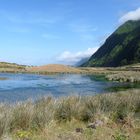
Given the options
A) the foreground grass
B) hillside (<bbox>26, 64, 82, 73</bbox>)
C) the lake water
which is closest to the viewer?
the foreground grass

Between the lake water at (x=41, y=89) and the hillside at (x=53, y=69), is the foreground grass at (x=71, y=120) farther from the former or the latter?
the hillside at (x=53, y=69)

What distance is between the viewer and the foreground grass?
10.2 m

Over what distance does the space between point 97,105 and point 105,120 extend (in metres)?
1.08

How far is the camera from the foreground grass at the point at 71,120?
33.5 ft

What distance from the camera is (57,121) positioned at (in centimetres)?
1252

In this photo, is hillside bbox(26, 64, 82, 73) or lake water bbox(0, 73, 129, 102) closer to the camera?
lake water bbox(0, 73, 129, 102)

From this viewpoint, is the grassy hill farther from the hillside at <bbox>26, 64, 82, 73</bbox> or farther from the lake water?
the lake water

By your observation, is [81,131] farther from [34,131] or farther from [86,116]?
[86,116]

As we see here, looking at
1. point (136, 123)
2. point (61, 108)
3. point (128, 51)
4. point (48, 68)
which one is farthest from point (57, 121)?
point (128, 51)

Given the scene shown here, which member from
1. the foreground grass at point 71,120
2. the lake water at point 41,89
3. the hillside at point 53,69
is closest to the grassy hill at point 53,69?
the hillside at point 53,69

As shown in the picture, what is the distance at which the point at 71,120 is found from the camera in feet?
42.2

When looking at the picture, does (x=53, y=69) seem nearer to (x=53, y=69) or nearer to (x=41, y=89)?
(x=53, y=69)

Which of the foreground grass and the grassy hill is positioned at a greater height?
the grassy hill

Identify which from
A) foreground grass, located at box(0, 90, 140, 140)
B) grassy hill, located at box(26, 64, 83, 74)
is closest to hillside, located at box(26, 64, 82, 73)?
grassy hill, located at box(26, 64, 83, 74)
